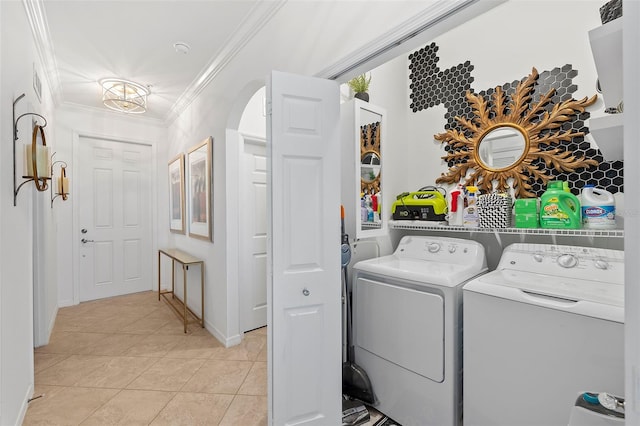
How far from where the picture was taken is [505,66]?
2.21 m

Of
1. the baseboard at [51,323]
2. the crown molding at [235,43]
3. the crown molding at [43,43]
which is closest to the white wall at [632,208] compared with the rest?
the crown molding at [235,43]

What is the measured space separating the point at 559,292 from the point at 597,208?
651 millimetres

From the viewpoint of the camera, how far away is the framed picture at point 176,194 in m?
3.95

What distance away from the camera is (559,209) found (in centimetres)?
175

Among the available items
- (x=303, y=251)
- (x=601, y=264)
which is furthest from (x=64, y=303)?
(x=601, y=264)

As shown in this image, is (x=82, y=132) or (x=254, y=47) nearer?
(x=254, y=47)

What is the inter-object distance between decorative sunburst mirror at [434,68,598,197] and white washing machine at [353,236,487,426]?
582 mm

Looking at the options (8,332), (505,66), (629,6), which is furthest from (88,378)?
(505,66)

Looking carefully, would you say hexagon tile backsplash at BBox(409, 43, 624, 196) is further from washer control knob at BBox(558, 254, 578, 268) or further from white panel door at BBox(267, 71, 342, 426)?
white panel door at BBox(267, 71, 342, 426)

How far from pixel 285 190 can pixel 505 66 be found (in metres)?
1.87

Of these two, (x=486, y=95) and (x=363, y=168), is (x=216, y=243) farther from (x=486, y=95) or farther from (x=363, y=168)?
(x=486, y=95)

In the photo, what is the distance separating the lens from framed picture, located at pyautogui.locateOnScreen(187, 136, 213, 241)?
3170 millimetres

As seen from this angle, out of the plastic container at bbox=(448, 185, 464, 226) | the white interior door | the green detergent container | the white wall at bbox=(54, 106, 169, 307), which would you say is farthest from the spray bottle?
the white wall at bbox=(54, 106, 169, 307)

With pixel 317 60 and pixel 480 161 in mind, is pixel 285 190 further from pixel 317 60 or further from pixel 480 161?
pixel 480 161
